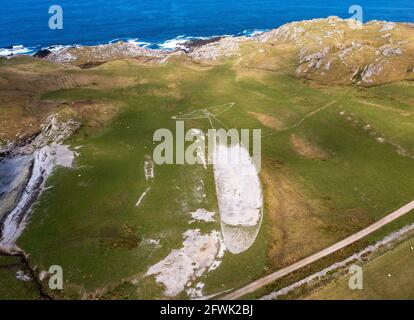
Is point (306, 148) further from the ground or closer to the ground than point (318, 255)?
further from the ground

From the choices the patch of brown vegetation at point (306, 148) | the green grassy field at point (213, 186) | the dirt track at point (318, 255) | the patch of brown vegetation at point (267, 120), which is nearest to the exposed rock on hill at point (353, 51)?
the green grassy field at point (213, 186)

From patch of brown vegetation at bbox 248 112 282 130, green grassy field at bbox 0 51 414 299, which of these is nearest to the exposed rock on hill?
green grassy field at bbox 0 51 414 299

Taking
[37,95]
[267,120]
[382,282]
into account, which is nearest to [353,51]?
[267,120]

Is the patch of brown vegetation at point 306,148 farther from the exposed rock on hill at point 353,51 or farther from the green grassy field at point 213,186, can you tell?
the exposed rock on hill at point 353,51

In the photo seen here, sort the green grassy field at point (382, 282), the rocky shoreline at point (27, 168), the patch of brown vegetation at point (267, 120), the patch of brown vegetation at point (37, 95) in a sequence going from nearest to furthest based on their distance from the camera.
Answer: the green grassy field at point (382, 282), the rocky shoreline at point (27, 168), the patch of brown vegetation at point (267, 120), the patch of brown vegetation at point (37, 95)

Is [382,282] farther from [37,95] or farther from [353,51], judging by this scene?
[37,95]

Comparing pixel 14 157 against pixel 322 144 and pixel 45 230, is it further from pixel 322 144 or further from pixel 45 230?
pixel 322 144
